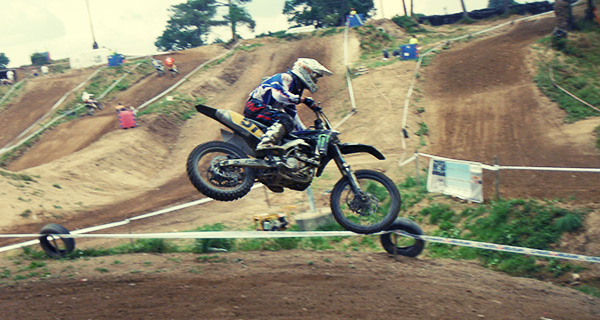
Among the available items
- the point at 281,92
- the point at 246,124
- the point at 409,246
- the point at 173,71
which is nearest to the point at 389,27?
the point at 173,71

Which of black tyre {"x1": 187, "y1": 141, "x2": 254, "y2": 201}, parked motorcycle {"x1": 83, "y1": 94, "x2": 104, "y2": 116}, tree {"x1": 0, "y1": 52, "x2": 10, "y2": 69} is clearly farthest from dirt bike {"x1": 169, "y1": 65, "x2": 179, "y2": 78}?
tree {"x1": 0, "y1": 52, "x2": 10, "y2": 69}

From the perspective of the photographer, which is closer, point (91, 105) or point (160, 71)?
point (91, 105)

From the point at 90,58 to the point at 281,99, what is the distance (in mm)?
35467

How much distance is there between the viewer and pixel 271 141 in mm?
7152

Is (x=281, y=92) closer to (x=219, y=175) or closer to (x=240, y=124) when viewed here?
(x=240, y=124)

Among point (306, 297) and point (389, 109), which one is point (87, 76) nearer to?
point (389, 109)

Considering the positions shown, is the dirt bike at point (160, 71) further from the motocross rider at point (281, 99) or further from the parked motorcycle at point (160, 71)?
the motocross rider at point (281, 99)

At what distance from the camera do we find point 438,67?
2670 cm

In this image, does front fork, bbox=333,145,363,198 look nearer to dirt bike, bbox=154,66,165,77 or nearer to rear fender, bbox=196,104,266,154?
rear fender, bbox=196,104,266,154

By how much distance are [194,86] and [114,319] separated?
23.4 metres

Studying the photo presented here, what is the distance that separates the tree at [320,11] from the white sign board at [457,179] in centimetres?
3541

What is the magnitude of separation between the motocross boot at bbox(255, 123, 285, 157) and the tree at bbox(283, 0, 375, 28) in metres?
40.0

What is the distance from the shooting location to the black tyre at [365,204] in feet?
24.2

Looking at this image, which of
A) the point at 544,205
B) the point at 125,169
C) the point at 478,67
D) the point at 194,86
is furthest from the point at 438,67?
the point at 544,205
